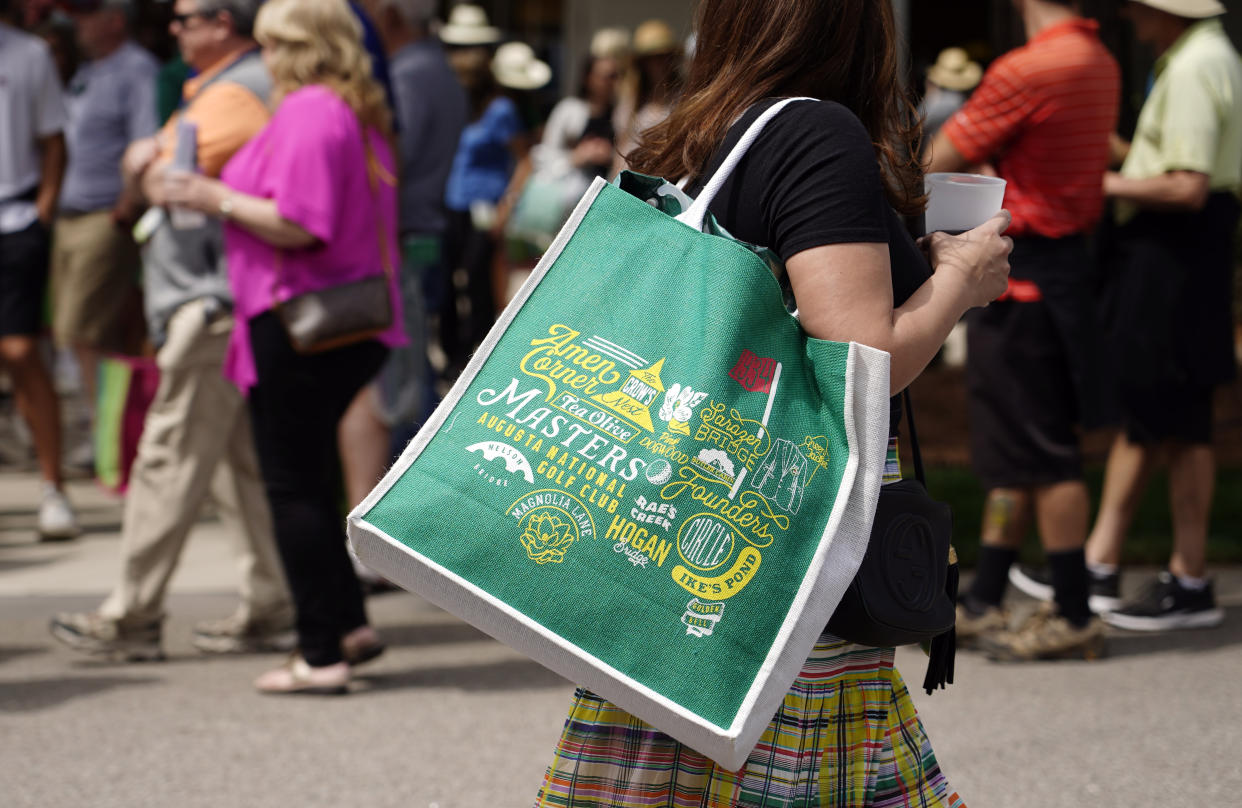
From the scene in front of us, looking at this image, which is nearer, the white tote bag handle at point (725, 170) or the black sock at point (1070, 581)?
the white tote bag handle at point (725, 170)

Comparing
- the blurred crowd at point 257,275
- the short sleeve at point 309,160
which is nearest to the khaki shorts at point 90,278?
the blurred crowd at point 257,275

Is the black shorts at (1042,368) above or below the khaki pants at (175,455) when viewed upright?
above

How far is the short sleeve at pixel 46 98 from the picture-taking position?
699 cm

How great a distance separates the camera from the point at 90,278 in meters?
7.57

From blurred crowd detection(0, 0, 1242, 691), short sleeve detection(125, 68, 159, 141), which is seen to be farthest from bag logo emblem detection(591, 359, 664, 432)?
short sleeve detection(125, 68, 159, 141)

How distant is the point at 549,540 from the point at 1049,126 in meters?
3.38

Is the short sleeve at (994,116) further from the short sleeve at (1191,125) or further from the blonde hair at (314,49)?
the blonde hair at (314,49)

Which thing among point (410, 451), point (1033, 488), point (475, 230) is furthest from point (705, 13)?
point (475, 230)

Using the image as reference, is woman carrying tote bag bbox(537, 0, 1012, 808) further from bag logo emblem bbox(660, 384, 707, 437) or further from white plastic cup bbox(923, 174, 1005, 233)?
bag logo emblem bbox(660, 384, 707, 437)

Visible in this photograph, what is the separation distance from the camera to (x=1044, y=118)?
15.0 feet

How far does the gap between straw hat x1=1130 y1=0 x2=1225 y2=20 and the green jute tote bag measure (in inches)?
155

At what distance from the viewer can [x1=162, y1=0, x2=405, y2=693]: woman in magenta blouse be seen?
4.15m

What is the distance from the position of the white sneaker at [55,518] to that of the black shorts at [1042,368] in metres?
4.34

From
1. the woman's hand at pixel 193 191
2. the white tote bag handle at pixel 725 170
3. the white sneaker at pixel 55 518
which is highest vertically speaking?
the white tote bag handle at pixel 725 170
